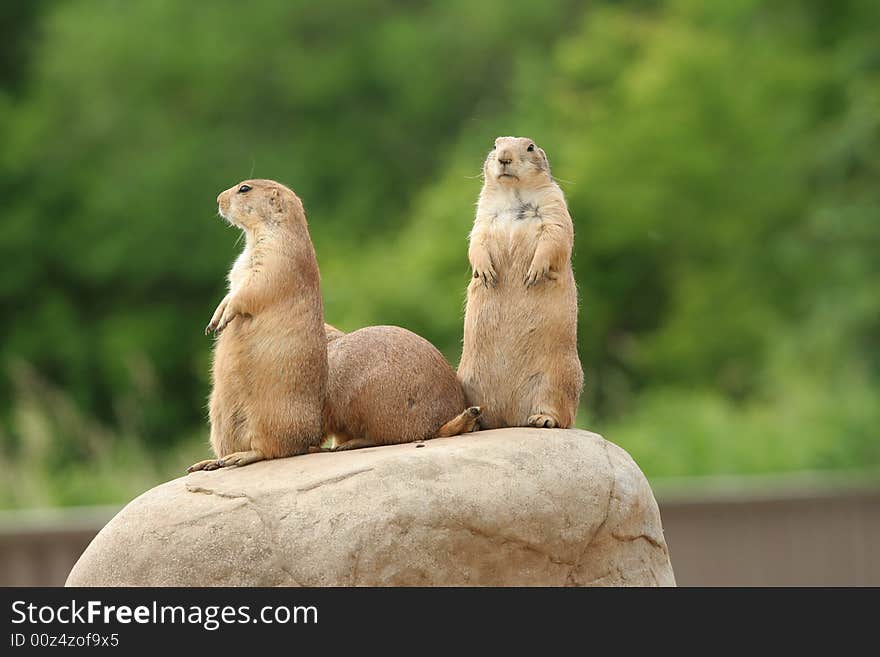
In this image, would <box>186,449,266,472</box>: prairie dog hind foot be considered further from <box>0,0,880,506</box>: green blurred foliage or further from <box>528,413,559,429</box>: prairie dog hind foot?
<box>0,0,880,506</box>: green blurred foliage

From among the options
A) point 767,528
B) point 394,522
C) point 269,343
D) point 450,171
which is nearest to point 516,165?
point 269,343

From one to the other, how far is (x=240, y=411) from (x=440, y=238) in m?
11.6

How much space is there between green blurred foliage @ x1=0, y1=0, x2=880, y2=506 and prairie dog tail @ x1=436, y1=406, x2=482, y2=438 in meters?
10.1

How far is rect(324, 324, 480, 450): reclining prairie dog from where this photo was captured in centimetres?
525

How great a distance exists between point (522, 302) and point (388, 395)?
681 mm

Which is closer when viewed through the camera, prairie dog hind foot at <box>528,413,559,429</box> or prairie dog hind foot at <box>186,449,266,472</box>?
prairie dog hind foot at <box>186,449,266,472</box>

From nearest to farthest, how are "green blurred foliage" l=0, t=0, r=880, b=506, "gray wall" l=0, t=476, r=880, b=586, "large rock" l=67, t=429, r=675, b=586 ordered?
"large rock" l=67, t=429, r=675, b=586, "gray wall" l=0, t=476, r=880, b=586, "green blurred foliage" l=0, t=0, r=880, b=506

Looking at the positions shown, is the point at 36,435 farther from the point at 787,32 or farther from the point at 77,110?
the point at 787,32

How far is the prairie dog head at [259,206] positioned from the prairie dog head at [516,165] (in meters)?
0.85

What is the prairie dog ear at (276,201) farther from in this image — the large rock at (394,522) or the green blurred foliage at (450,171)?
the green blurred foliage at (450,171)

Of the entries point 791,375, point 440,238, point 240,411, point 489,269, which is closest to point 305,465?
point 240,411

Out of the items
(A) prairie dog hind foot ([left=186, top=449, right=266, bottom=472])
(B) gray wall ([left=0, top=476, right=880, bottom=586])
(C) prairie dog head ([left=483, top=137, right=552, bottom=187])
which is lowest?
(B) gray wall ([left=0, top=476, right=880, bottom=586])

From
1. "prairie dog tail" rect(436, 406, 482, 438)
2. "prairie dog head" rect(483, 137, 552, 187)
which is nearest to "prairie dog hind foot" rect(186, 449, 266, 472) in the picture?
"prairie dog tail" rect(436, 406, 482, 438)

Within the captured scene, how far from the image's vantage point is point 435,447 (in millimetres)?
5008
